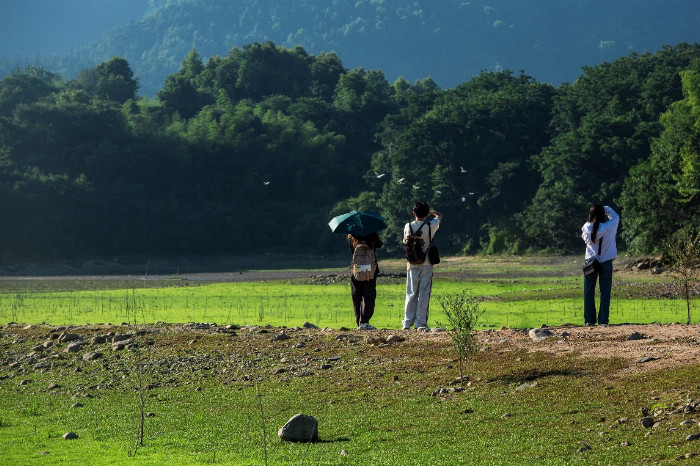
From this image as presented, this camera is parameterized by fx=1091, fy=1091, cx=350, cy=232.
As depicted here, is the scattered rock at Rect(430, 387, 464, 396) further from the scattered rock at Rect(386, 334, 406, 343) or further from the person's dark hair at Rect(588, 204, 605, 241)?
the person's dark hair at Rect(588, 204, 605, 241)

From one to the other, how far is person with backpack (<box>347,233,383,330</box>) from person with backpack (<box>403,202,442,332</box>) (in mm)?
691

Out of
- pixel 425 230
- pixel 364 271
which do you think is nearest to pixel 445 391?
pixel 425 230

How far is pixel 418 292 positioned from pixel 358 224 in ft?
4.74

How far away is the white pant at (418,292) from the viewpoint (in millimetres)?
16984

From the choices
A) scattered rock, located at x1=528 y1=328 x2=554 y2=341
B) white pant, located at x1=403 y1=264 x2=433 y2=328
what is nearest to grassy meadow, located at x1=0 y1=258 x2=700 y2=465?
scattered rock, located at x1=528 y1=328 x2=554 y2=341

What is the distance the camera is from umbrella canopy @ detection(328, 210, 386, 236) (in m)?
17.4

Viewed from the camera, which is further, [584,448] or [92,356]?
[92,356]

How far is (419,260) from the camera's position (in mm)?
16656

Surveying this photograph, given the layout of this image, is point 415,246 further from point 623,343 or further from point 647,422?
point 647,422

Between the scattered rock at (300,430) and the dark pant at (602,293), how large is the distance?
6727mm

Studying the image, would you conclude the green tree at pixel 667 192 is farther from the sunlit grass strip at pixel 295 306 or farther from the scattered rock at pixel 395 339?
the scattered rock at pixel 395 339

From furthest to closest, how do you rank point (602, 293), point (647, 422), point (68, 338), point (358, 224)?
point (68, 338)
point (358, 224)
point (602, 293)
point (647, 422)

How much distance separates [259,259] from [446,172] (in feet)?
49.3

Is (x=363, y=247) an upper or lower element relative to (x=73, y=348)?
upper
